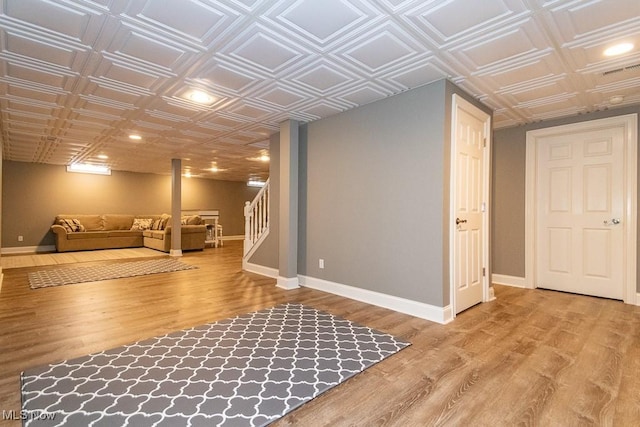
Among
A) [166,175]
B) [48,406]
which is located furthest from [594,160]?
[166,175]

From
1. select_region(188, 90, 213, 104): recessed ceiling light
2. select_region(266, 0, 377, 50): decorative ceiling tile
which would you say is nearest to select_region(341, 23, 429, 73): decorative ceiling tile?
select_region(266, 0, 377, 50): decorative ceiling tile

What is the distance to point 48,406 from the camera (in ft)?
5.40

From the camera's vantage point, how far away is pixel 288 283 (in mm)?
4359

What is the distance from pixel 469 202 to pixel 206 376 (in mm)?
3081

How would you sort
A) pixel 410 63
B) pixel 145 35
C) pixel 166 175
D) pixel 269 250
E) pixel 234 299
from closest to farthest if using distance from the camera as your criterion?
pixel 145 35
pixel 410 63
pixel 234 299
pixel 269 250
pixel 166 175

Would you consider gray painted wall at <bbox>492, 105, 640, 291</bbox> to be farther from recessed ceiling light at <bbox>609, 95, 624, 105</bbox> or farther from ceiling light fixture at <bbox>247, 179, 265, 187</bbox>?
ceiling light fixture at <bbox>247, 179, 265, 187</bbox>

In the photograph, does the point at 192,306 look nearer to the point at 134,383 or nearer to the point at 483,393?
the point at 134,383

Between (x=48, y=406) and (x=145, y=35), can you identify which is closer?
(x=48, y=406)

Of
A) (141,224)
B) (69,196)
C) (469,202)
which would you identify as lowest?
(141,224)

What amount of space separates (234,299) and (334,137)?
2454mm

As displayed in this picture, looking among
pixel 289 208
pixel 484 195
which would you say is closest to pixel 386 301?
pixel 484 195

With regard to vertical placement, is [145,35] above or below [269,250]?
above

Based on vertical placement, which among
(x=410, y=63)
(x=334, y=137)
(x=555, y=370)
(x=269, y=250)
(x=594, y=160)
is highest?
(x=410, y=63)

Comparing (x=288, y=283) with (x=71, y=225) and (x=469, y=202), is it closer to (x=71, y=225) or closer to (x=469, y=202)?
(x=469, y=202)
